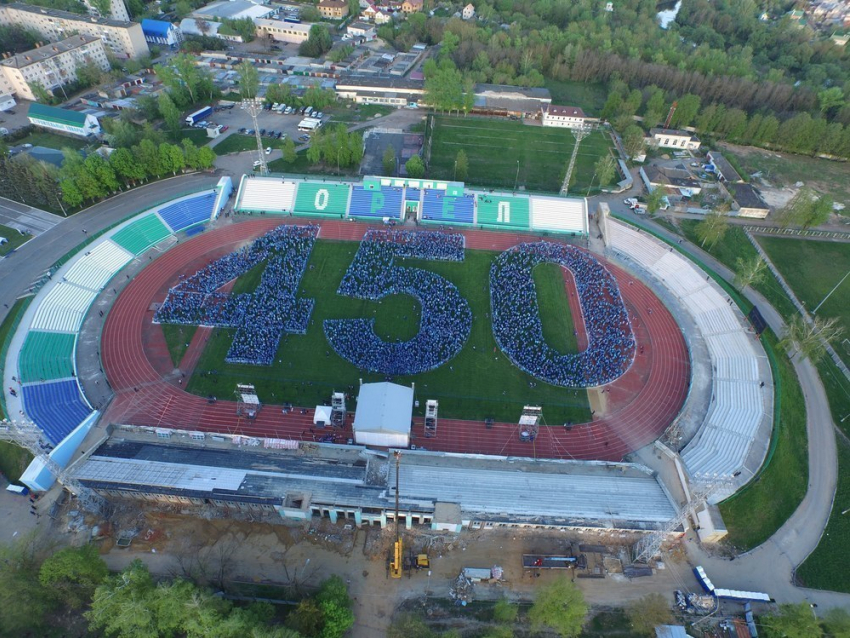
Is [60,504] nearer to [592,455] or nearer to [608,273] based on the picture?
[592,455]

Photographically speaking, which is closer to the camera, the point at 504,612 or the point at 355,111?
the point at 504,612

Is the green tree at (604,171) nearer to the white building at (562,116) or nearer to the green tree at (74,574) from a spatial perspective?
the white building at (562,116)

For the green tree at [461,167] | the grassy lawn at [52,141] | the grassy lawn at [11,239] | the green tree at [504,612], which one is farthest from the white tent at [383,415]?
the grassy lawn at [52,141]

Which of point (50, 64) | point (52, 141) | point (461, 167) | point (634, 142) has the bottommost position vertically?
point (52, 141)

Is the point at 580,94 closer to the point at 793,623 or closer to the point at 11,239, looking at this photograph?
the point at 793,623

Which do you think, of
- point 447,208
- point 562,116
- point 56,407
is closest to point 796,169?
point 562,116

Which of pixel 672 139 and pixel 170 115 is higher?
pixel 672 139
